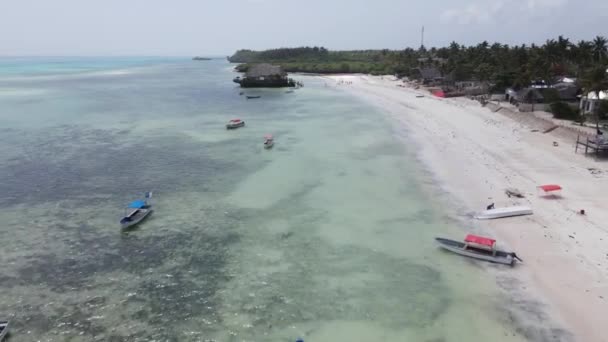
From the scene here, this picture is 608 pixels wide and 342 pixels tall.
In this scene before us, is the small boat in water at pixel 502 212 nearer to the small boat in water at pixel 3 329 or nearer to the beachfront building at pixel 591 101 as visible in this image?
the small boat in water at pixel 3 329

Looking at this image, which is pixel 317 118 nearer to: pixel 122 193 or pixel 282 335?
pixel 122 193

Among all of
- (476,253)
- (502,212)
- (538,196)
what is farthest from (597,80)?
(476,253)

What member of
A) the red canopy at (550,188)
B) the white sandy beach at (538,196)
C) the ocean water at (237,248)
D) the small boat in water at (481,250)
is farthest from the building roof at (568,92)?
the small boat in water at (481,250)

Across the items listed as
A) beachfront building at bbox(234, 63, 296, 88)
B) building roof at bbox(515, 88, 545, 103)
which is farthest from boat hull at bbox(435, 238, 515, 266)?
beachfront building at bbox(234, 63, 296, 88)

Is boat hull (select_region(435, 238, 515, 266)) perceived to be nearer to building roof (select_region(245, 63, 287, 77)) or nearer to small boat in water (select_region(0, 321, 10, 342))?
small boat in water (select_region(0, 321, 10, 342))

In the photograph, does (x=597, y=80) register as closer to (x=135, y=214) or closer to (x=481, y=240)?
(x=481, y=240)

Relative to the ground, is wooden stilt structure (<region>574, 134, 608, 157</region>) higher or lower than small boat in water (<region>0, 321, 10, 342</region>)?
higher
